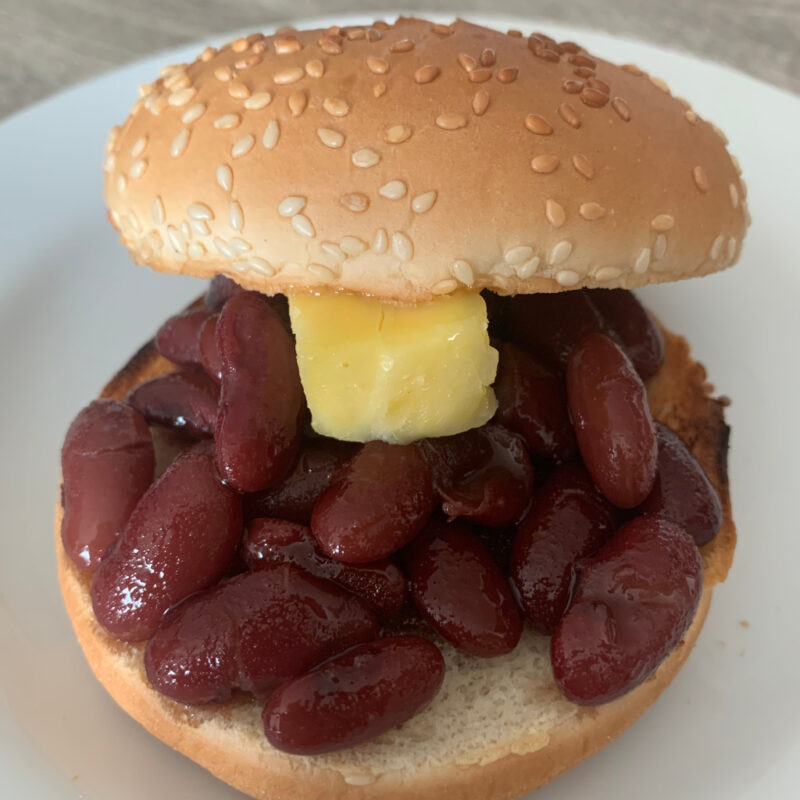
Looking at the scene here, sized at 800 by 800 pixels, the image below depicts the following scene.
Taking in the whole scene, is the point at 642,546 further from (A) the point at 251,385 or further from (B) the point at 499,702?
(A) the point at 251,385

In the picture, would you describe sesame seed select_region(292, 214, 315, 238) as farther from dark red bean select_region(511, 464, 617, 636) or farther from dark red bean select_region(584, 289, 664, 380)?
dark red bean select_region(584, 289, 664, 380)

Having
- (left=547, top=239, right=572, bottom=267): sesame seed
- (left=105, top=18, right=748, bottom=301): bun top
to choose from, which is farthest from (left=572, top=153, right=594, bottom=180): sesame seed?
(left=547, top=239, right=572, bottom=267): sesame seed

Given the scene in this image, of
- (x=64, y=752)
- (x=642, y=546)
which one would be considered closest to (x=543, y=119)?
(x=642, y=546)

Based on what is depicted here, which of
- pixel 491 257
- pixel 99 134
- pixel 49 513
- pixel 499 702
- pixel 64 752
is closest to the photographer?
pixel 491 257

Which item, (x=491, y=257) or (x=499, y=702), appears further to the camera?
(x=499, y=702)

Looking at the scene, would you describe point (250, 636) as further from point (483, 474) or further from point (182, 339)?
point (182, 339)

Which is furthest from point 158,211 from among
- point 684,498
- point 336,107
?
point 684,498
